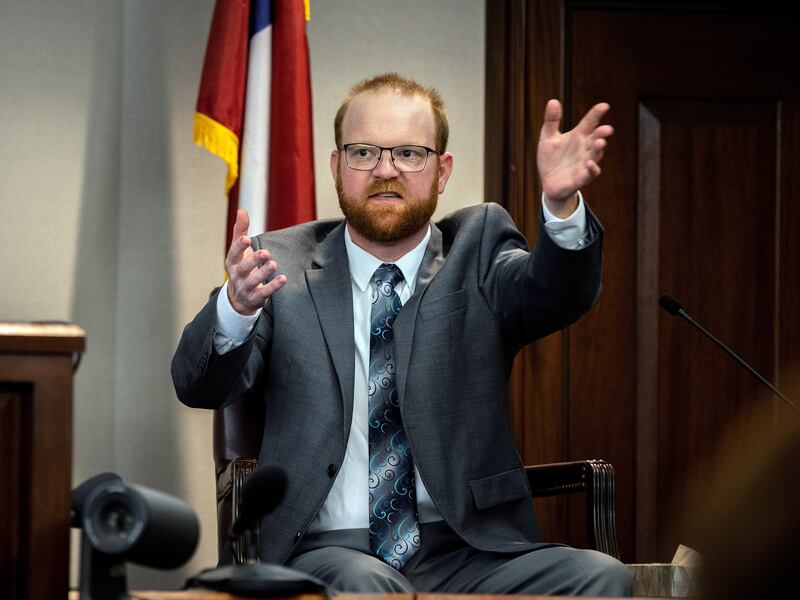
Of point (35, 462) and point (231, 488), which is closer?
point (35, 462)

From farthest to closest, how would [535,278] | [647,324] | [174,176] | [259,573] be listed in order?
[647,324]
[174,176]
[535,278]
[259,573]

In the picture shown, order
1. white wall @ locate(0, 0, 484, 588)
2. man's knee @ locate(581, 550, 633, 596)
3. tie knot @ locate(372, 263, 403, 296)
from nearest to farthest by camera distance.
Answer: man's knee @ locate(581, 550, 633, 596) < tie knot @ locate(372, 263, 403, 296) < white wall @ locate(0, 0, 484, 588)

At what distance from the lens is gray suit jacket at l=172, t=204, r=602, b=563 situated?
6.95 feet

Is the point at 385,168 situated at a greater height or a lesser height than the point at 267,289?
greater

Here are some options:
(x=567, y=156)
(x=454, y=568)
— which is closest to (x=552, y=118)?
(x=567, y=156)

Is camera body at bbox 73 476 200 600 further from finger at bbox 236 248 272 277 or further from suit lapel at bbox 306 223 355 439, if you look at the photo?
suit lapel at bbox 306 223 355 439

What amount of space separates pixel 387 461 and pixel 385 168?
25.9 inches

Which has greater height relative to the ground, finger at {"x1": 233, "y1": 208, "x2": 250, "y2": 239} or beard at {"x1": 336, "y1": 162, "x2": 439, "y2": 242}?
beard at {"x1": 336, "y1": 162, "x2": 439, "y2": 242}

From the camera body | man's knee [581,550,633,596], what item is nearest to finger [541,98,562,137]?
man's knee [581,550,633,596]

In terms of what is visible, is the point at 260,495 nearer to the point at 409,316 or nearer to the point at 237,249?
the point at 237,249

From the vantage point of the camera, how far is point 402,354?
7.32ft

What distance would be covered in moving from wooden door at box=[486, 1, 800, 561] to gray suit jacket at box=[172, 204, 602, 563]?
1289 mm

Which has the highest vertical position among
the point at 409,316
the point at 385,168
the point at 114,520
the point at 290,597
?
the point at 385,168

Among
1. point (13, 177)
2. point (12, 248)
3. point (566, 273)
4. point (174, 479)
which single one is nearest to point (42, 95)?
point (13, 177)
